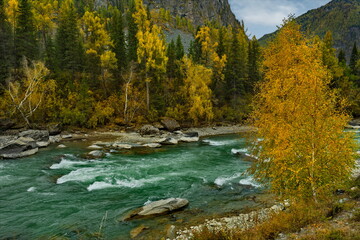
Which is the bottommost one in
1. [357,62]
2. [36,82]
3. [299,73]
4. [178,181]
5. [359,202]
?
[178,181]

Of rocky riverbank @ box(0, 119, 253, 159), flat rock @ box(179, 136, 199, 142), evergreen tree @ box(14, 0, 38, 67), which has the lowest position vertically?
flat rock @ box(179, 136, 199, 142)

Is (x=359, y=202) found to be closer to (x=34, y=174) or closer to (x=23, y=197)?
(x=23, y=197)

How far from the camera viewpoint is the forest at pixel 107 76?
3681 cm

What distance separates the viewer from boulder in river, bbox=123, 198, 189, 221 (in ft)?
36.0

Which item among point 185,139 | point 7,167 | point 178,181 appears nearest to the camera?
point 178,181

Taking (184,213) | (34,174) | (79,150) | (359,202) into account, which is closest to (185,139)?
(79,150)

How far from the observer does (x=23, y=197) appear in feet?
42.7

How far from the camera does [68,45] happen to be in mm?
43250

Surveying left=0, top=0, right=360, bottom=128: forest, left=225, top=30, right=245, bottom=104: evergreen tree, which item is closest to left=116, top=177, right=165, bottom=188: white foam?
left=0, top=0, right=360, bottom=128: forest

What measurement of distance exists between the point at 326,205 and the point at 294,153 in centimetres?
243

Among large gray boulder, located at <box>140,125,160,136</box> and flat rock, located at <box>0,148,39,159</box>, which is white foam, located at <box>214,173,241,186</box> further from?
large gray boulder, located at <box>140,125,160,136</box>

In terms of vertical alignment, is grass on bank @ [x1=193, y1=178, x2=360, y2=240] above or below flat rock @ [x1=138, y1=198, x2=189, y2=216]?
above

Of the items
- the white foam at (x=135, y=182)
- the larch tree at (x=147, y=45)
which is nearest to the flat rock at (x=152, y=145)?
the white foam at (x=135, y=182)

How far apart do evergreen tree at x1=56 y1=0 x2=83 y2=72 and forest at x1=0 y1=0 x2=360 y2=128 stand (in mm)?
172
